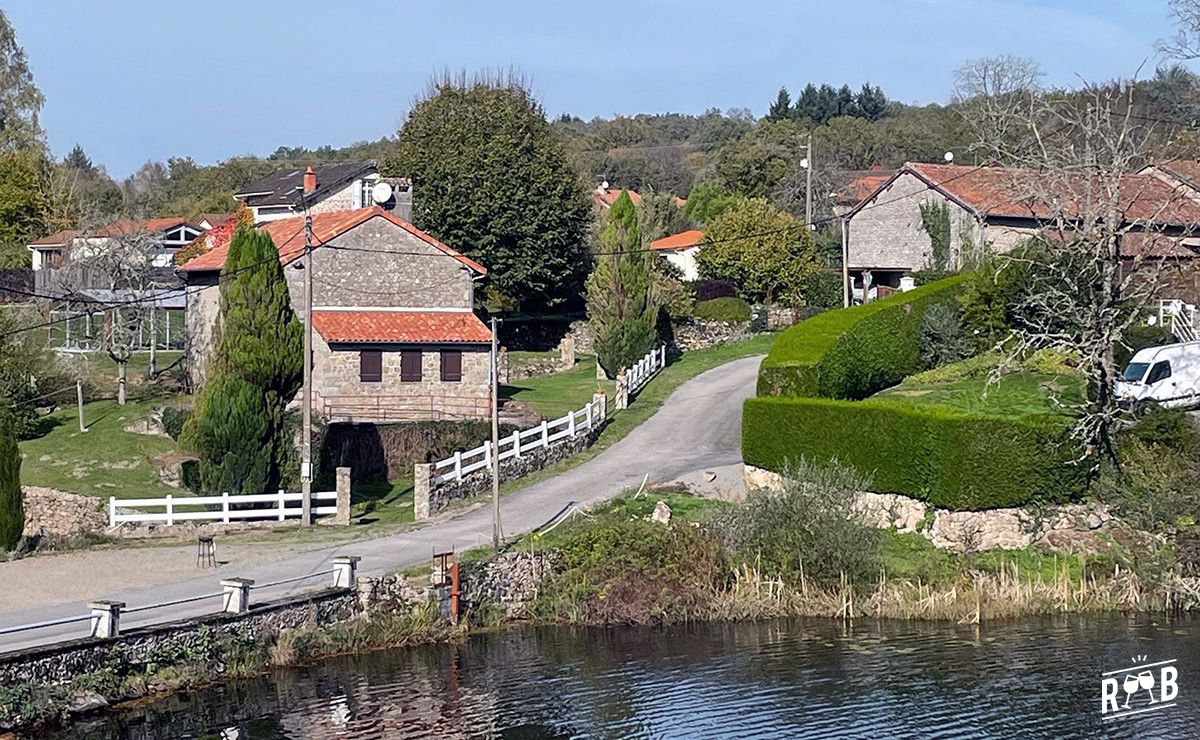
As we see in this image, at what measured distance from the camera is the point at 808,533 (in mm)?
28984

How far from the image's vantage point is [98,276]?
5709 centimetres

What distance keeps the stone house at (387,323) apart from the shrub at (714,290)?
62.0 ft

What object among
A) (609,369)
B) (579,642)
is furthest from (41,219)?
(579,642)

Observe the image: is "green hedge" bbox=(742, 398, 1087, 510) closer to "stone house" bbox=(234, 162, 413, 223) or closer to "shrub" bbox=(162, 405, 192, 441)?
"shrub" bbox=(162, 405, 192, 441)

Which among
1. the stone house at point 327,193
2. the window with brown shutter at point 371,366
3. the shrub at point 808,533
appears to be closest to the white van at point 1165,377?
the shrub at point 808,533

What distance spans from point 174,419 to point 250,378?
8.99 meters

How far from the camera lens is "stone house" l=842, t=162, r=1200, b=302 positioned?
52188 mm

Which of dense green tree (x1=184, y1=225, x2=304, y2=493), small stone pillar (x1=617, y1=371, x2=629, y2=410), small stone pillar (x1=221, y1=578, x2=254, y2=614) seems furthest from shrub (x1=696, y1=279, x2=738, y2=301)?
small stone pillar (x1=221, y1=578, x2=254, y2=614)

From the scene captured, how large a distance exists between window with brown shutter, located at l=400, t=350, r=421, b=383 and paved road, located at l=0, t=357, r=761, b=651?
7325 millimetres

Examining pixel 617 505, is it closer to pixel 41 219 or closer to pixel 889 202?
pixel 889 202

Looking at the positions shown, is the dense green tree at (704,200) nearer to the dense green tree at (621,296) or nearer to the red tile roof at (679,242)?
the red tile roof at (679,242)

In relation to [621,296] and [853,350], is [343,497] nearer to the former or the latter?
[853,350]

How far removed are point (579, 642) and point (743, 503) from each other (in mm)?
5539

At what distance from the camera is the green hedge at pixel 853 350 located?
38.4 metres
